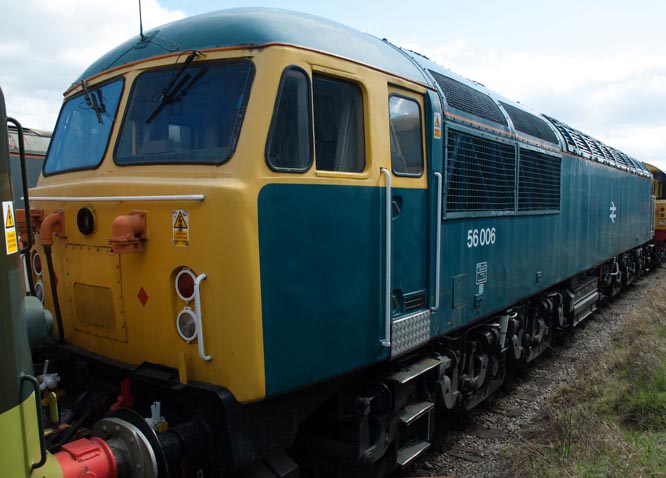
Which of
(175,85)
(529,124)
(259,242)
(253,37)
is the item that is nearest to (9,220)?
(259,242)

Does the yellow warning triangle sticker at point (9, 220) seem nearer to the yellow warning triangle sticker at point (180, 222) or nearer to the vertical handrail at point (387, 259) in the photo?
the yellow warning triangle sticker at point (180, 222)

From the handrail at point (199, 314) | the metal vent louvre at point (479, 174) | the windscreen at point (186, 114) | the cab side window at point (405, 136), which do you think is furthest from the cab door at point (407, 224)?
the handrail at point (199, 314)

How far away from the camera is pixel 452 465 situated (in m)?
5.10

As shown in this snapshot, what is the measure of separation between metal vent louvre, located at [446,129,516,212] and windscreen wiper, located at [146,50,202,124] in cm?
219

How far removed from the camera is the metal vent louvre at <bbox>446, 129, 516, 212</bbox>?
15.5ft

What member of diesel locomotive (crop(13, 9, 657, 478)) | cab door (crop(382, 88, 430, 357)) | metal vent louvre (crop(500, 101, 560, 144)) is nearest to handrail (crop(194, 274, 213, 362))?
diesel locomotive (crop(13, 9, 657, 478))

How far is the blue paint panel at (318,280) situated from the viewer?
3.05 metres

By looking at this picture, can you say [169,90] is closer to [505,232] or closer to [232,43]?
[232,43]

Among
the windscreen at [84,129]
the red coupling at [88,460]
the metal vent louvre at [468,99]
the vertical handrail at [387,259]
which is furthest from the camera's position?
the metal vent louvre at [468,99]

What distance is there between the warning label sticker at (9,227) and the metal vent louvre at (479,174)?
319cm

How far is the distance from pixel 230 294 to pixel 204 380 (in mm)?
544

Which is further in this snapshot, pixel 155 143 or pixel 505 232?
pixel 505 232

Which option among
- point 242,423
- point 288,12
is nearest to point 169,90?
point 288,12

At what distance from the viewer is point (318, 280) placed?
131 inches
